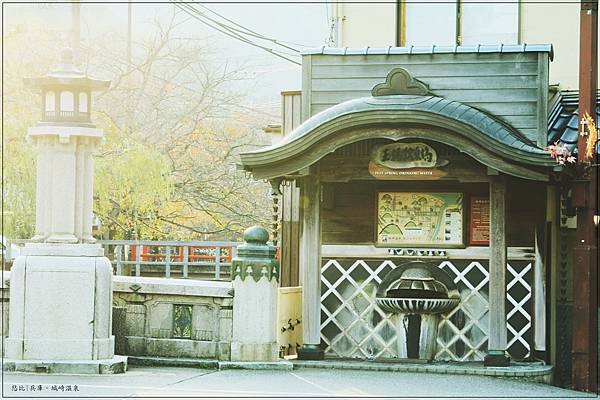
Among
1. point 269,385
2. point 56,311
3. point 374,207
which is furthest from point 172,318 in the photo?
point 374,207

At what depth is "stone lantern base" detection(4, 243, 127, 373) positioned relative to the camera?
13266 millimetres

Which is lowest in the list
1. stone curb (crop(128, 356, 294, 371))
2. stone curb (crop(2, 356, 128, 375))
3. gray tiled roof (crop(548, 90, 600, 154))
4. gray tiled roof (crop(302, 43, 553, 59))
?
stone curb (crop(128, 356, 294, 371))

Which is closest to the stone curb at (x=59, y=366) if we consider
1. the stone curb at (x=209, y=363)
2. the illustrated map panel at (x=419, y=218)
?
the stone curb at (x=209, y=363)

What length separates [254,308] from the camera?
47.2 feet

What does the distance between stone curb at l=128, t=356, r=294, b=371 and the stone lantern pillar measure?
789 millimetres

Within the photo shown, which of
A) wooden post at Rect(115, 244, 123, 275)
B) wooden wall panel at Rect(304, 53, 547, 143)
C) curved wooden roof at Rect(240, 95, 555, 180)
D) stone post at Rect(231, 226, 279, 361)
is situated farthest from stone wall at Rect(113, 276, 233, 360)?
wooden post at Rect(115, 244, 123, 275)

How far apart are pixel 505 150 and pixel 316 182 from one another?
109 inches

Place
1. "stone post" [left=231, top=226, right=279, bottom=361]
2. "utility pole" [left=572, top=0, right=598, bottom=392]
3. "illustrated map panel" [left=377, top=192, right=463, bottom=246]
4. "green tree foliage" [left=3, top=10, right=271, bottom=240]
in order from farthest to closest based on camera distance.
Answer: "green tree foliage" [left=3, top=10, right=271, bottom=240] < "illustrated map panel" [left=377, top=192, right=463, bottom=246] < "stone post" [left=231, top=226, right=279, bottom=361] < "utility pole" [left=572, top=0, right=598, bottom=392]

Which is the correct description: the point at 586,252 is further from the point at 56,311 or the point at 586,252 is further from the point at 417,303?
the point at 56,311

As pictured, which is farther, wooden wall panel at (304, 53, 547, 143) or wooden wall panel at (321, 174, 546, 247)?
wooden wall panel at (321, 174, 546, 247)

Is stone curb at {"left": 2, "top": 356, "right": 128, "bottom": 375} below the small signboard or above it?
below

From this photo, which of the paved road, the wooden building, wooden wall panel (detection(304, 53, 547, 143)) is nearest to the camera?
the paved road

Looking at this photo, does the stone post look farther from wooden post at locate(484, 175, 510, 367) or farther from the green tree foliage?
the green tree foliage

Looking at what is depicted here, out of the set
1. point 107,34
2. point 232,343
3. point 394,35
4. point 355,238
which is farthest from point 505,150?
point 107,34
